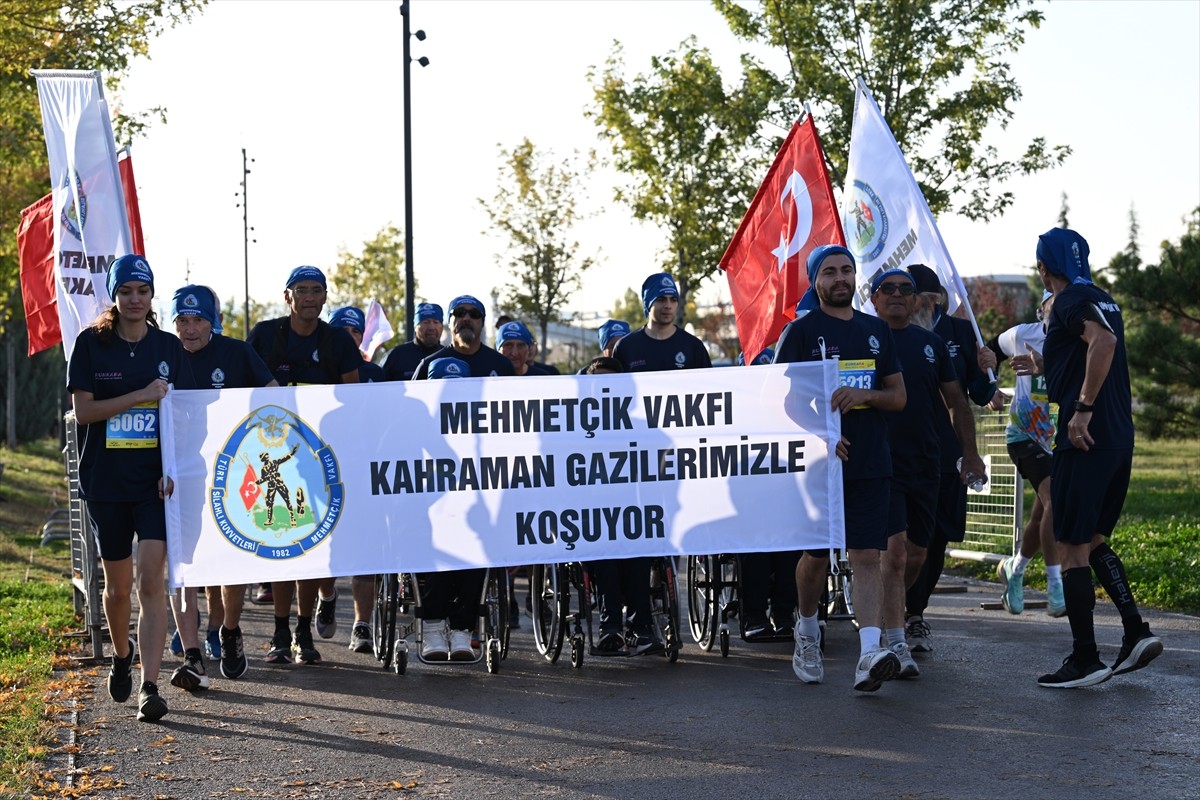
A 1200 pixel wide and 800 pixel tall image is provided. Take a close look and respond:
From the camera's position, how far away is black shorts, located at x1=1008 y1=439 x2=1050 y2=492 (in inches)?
438

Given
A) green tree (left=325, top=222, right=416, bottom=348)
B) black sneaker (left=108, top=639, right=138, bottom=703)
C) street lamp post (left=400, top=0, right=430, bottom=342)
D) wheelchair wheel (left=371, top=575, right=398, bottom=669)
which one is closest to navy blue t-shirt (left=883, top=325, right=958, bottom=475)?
wheelchair wheel (left=371, top=575, right=398, bottom=669)

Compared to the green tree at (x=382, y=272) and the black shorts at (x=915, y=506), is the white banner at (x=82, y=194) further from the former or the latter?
the green tree at (x=382, y=272)

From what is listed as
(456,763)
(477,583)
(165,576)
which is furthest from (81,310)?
(456,763)

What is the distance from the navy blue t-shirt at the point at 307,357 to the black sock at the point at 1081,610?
14.8ft

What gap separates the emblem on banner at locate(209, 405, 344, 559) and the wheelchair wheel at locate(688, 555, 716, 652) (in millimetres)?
2330

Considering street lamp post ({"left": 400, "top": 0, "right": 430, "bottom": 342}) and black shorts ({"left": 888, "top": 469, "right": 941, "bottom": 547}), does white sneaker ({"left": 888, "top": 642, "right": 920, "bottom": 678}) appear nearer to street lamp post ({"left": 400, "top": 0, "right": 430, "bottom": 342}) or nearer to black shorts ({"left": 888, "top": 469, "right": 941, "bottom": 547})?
black shorts ({"left": 888, "top": 469, "right": 941, "bottom": 547})

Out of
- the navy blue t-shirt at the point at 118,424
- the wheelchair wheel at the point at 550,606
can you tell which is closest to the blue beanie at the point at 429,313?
the wheelchair wheel at the point at 550,606

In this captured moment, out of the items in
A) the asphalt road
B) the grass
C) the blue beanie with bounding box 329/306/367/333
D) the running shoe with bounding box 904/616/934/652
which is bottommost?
the asphalt road

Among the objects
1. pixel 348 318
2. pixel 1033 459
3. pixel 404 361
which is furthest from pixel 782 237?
pixel 348 318

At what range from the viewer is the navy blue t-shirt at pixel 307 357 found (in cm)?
970

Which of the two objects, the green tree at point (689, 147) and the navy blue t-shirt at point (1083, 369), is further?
the green tree at point (689, 147)

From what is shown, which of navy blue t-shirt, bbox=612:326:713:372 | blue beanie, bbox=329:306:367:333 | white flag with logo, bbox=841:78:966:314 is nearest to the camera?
navy blue t-shirt, bbox=612:326:713:372

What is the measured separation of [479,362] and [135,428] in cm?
233

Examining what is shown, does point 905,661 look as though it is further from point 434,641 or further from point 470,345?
point 470,345
